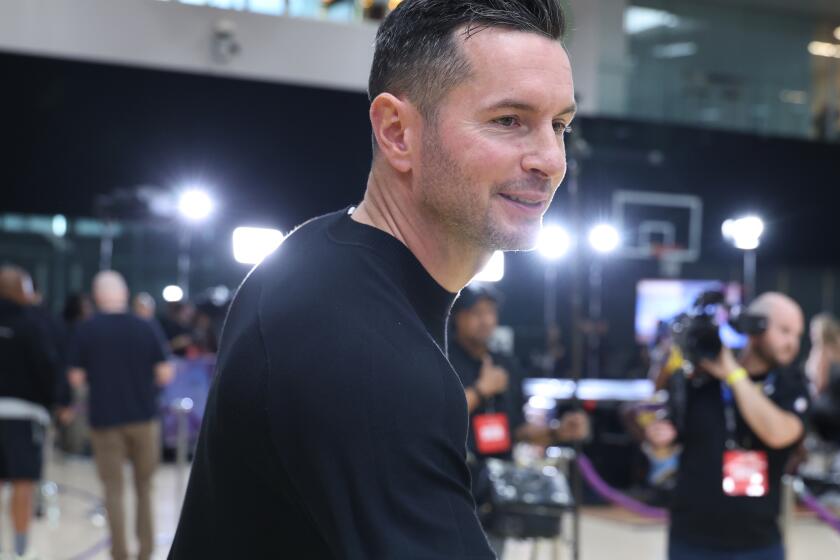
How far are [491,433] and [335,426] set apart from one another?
373cm

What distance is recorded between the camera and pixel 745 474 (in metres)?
3.50

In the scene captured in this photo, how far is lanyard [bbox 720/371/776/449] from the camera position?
3584 millimetres

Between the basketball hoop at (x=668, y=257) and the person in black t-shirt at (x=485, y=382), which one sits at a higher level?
the basketball hoop at (x=668, y=257)

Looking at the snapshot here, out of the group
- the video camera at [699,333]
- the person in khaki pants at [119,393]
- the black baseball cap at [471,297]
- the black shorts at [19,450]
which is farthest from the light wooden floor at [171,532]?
the video camera at [699,333]

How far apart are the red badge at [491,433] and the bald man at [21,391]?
277cm

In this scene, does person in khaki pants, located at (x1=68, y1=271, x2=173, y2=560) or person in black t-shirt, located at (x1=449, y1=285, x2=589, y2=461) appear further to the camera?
person in khaki pants, located at (x1=68, y1=271, x2=173, y2=560)

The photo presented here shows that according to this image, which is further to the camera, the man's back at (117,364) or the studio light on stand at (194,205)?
the studio light on stand at (194,205)

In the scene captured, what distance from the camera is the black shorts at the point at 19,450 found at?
5.89 m

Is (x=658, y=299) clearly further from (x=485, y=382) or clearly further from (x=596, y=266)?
(x=485, y=382)

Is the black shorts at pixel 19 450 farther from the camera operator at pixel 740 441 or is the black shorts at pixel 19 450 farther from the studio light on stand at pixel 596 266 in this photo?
the studio light on stand at pixel 596 266

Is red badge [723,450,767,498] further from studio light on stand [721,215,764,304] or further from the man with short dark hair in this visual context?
studio light on stand [721,215,764,304]

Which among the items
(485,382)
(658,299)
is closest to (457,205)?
(485,382)

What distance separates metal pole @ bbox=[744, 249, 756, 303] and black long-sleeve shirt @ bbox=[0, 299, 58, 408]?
8.81m

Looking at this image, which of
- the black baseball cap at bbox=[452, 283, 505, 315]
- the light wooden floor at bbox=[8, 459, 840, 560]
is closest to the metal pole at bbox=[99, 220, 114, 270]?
the light wooden floor at bbox=[8, 459, 840, 560]
